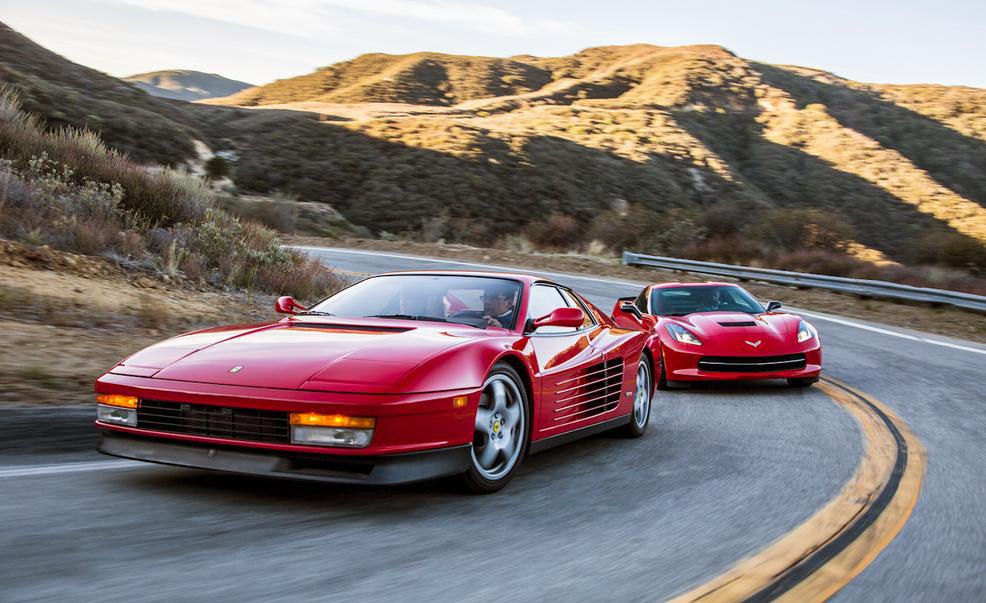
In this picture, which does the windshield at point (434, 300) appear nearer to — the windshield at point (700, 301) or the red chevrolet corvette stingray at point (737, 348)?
the red chevrolet corvette stingray at point (737, 348)

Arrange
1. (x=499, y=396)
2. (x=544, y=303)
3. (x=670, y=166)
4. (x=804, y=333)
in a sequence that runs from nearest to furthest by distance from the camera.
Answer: (x=499, y=396) < (x=544, y=303) < (x=804, y=333) < (x=670, y=166)

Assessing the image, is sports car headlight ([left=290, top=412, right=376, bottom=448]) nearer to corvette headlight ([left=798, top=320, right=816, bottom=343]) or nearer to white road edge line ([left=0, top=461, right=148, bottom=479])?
white road edge line ([left=0, top=461, right=148, bottom=479])

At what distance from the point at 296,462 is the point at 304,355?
2.15 feet

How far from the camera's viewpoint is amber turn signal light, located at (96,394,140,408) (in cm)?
468

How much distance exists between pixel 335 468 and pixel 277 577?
910mm

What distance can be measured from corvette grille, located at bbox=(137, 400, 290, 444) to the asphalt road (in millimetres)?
343

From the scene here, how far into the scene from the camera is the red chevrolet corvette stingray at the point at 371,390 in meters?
4.36

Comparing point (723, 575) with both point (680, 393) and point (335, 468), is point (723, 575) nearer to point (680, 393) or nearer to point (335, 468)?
point (335, 468)

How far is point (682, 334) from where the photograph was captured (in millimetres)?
10430

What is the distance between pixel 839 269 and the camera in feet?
88.3

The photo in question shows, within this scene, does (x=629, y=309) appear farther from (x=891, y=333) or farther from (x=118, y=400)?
(x=891, y=333)

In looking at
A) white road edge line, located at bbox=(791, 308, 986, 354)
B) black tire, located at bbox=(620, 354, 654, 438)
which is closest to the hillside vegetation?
white road edge line, located at bbox=(791, 308, 986, 354)

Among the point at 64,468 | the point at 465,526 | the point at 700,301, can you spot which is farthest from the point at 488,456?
the point at 700,301

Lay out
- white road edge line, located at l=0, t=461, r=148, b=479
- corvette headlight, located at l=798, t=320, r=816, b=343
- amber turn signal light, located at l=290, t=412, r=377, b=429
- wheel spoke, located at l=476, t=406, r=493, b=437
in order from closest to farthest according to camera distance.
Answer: amber turn signal light, located at l=290, t=412, r=377, b=429, white road edge line, located at l=0, t=461, r=148, b=479, wheel spoke, located at l=476, t=406, r=493, b=437, corvette headlight, located at l=798, t=320, r=816, b=343
